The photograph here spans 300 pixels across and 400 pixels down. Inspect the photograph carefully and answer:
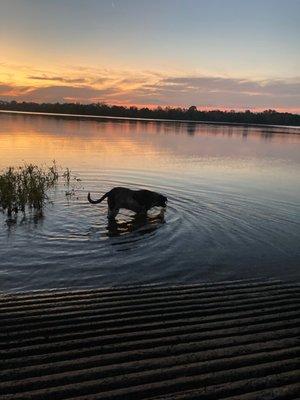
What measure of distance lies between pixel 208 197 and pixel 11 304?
14.5 metres

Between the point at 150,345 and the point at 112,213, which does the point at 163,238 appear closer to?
the point at 112,213

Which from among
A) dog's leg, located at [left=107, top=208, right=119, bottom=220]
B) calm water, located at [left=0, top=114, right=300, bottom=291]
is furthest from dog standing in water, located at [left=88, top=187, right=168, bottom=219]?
calm water, located at [left=0, top=114, right=300, bottom=291]

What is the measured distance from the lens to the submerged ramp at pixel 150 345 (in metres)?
4.76

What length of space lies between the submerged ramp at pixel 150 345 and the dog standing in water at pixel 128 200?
7.67 m

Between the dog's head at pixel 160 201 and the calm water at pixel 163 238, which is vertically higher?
the dog's head at pixel 160 201

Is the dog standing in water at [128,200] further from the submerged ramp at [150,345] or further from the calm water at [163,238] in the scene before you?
the submerged ramp at [150,345]

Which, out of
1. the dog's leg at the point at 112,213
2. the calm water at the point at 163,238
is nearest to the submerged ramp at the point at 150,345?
the calm water at the point at 163,238

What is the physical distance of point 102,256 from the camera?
11.8 meters

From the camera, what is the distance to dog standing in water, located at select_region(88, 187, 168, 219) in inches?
631

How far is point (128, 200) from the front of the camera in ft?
52.7

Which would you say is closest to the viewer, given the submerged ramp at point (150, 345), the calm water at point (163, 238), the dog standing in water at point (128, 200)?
the submerged ramp at point (150, 345)

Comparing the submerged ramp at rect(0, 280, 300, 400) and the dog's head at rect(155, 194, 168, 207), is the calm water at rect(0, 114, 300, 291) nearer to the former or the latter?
the dog's head at rect(155, 194, 168, 207)

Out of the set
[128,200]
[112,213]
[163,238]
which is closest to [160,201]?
[128,200]

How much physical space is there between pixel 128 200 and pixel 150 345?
10.4 m
